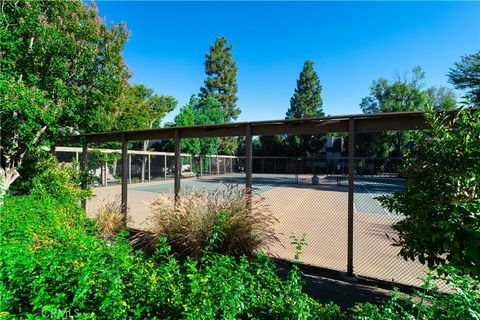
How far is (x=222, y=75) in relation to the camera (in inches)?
1486

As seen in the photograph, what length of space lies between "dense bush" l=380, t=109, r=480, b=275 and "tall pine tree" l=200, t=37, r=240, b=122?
36040mm

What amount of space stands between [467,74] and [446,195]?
22.7m

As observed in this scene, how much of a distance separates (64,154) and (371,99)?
33068 millimetres

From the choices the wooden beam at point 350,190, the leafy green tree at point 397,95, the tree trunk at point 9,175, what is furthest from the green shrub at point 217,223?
the leafy green tree at point 397,95

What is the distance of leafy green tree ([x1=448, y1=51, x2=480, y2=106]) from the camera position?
17.8m

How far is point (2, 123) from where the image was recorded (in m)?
4.59

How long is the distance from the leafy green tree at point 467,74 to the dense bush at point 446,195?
21117 millimetres

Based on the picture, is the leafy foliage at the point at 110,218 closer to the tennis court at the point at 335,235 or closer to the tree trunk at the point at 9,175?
the tennis court at the point at 335,235

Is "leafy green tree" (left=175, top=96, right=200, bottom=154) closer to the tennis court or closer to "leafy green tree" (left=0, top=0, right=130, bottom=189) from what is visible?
the tennis court

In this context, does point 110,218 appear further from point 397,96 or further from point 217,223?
point 397,96

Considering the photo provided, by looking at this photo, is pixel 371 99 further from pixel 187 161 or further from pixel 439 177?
pixel 439 177

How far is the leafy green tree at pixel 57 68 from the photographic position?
180 inches

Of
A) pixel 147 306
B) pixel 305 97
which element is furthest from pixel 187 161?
pixel 147 306

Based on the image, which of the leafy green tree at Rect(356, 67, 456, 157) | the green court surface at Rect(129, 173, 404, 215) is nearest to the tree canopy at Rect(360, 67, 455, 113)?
the leafy green tree at Rect(356, 67, 456, 157)
